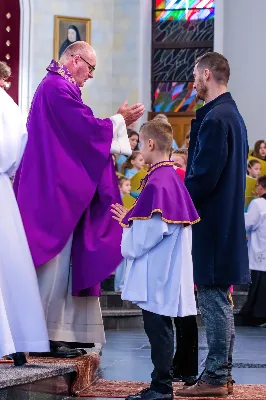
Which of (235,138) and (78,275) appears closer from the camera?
(235,138)

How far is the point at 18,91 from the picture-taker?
15914 mm

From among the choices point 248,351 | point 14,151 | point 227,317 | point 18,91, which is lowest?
point 248,351

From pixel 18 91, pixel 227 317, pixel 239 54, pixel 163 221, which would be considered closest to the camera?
pixel 163 221

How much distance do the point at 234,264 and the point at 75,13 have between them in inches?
474

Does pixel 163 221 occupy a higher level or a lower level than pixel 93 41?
lower

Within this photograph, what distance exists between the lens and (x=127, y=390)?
5.33 metres

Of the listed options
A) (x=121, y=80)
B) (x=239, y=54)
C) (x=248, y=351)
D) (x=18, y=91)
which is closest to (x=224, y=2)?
(x=239, y=54)

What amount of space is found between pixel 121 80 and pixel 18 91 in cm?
194

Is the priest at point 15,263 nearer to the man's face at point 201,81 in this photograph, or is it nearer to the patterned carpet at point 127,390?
the patterned carpet at point 127,390

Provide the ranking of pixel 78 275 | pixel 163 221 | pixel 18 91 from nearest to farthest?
pixel 163 221 → pixel 78 275 → pixel 18 91

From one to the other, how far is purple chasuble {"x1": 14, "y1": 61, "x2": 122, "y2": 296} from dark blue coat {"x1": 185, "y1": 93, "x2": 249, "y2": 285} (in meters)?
0.68

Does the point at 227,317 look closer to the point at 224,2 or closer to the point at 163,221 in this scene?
the point at 163,221

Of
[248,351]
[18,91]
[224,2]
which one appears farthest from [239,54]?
[248,351]

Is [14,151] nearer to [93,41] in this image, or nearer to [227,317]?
[227,317]
